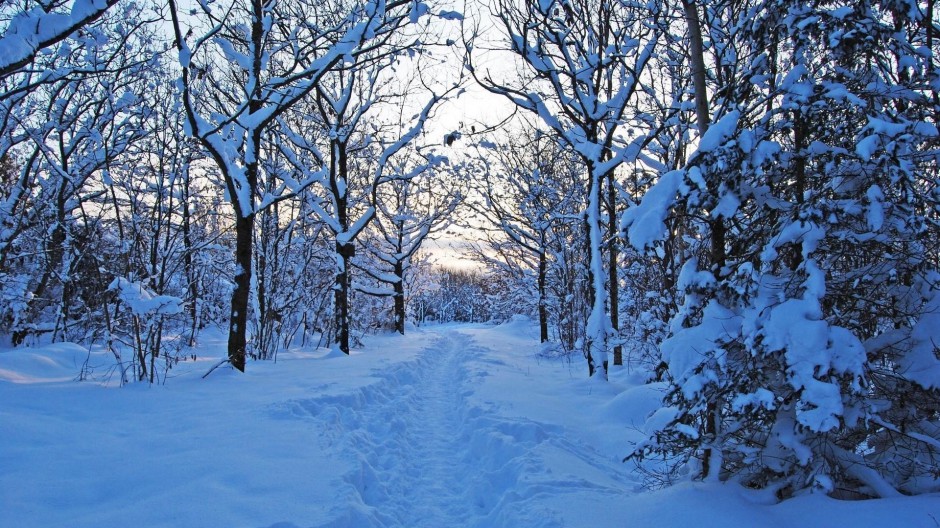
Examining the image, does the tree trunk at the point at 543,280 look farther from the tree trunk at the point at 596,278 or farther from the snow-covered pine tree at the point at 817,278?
the snow-covered pine tree at the point at 817,278

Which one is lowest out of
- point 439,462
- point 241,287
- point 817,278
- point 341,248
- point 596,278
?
point 439,462

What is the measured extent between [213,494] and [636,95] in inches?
373

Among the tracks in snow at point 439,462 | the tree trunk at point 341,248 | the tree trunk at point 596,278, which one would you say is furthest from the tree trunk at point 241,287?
the tree trunk at point 596,278

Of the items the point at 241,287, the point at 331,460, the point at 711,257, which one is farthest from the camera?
Result: the point at 241,287

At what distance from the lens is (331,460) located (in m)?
4.23

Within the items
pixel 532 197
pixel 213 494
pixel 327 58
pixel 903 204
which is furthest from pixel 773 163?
pixel 532 197

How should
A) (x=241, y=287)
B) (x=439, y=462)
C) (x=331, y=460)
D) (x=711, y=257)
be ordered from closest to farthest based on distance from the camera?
(x=711, y=257), (x=331, y=460), (x=439, y=462), (x=241, y=287)

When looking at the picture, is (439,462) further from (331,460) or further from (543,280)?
(543,280)

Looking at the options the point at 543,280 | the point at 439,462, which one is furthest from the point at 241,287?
the point at 543,280

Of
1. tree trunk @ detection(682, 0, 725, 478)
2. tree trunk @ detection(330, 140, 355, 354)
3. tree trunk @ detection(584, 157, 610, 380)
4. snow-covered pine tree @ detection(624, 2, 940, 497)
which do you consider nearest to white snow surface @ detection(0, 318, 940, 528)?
tree trunk @ detection(682, 0, 725, 478)

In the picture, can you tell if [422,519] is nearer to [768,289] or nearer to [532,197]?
[768,289]

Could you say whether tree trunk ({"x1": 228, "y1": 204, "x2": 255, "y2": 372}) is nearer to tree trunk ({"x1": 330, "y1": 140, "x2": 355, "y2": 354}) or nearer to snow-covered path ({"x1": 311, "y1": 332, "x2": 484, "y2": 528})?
snow-covered path ({"x1": 311, "y1": 332, "x2": 484, "y2": 528})

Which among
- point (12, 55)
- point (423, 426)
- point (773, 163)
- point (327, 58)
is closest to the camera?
point (773, 163)

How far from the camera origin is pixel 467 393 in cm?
777
